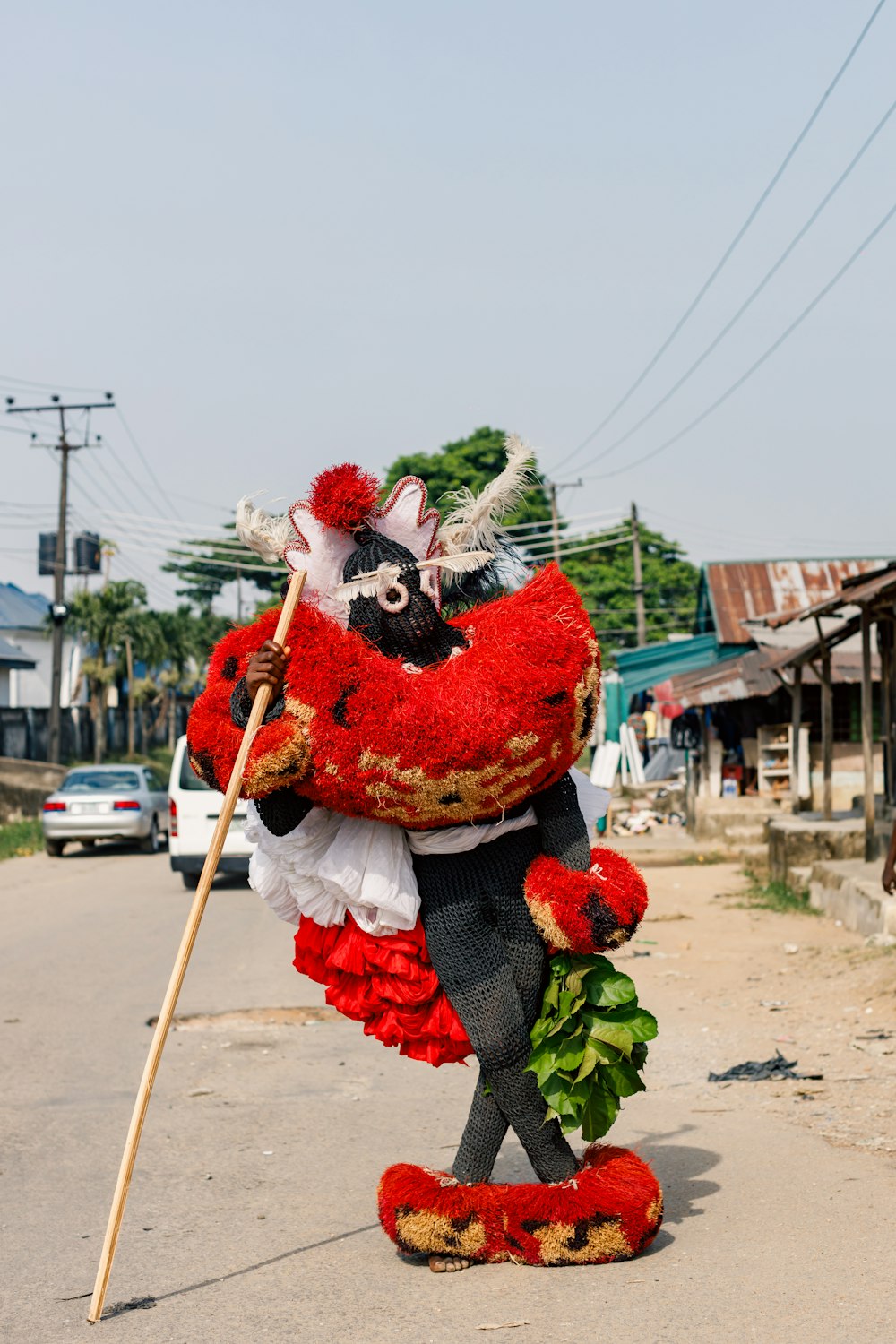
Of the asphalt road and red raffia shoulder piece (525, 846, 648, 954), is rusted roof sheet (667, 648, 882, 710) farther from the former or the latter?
red raffia shoulder piece (525, 846, 648, 954)

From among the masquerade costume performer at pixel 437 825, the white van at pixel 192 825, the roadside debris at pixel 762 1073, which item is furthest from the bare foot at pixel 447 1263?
the white van at pixel 192 825

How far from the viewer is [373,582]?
13.1ft

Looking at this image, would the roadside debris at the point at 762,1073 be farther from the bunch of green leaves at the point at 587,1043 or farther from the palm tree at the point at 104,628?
the palm tree at the point at 104,628

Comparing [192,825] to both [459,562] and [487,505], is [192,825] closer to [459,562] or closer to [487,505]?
[487,505]

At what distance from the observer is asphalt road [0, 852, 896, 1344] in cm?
357

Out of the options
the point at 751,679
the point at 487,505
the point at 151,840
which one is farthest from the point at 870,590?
the point at 151,840

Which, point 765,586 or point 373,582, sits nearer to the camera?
point 373,582

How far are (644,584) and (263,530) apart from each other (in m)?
46.6

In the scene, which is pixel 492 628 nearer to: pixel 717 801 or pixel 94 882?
pixel 94 882

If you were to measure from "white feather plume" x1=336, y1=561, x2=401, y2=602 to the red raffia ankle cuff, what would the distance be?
166 centimetres

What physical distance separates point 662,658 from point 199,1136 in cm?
2425

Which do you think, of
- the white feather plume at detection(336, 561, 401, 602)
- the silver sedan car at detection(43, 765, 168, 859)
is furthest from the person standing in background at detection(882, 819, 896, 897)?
the silver sedan car at detection(43, 765, 168, 859)

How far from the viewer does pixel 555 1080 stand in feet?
12.8

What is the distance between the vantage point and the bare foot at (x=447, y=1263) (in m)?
3.93
